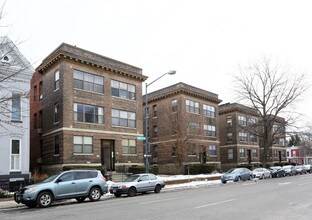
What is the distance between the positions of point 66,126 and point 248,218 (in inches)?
921

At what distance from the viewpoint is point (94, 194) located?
18.6 m

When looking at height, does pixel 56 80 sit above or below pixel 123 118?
above

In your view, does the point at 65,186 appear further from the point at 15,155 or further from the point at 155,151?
the point at 155,151

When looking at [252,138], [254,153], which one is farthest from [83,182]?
[254,153]

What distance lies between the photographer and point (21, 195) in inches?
640

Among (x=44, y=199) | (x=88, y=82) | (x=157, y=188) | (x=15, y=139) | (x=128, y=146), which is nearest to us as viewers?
(x=44, y=199)

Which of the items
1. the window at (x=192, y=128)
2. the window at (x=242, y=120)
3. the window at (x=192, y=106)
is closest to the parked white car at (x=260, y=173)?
the window at (x=192, y=128)

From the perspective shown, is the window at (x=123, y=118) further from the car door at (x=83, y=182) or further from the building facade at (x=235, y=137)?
the building facade at (x=235, y=137)

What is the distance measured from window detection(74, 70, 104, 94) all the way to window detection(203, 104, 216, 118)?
20.6 meters

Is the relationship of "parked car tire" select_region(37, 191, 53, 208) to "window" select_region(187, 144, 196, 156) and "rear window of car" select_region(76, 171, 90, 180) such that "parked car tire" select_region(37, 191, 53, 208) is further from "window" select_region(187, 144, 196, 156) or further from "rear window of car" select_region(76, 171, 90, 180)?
"window" select_region(187, 144, 196, 156)

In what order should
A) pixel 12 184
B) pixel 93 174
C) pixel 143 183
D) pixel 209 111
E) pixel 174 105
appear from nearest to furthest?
pixel 93 174 → pixel 143 183 → pixel 12 184 → pixel 174 105 → pixel 209 111

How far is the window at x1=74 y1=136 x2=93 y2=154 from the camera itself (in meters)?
31.6

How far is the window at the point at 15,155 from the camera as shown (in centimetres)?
2530

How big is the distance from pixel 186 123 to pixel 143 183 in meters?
21.3
